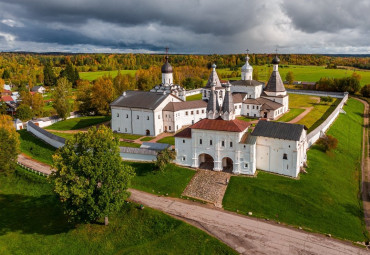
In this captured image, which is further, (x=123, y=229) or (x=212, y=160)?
(x=212, y=160)

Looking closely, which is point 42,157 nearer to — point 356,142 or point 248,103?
point 248,103

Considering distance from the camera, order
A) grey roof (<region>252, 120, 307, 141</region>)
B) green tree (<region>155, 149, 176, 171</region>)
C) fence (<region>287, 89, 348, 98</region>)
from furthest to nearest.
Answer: fence (<region>287, 89, 348, 98</region>)
green tree (<region>155, 149, 176, 171</region>)
grey roof (<region>252, 120, 307, 141</region>)

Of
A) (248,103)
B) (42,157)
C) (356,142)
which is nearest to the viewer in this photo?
(42,157)

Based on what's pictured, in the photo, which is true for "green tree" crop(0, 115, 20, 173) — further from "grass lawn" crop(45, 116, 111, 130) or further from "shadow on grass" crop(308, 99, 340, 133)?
"shadow on grass" crop(308, 99, 340, 133)

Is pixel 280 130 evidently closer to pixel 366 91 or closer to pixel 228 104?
pixel 228 104

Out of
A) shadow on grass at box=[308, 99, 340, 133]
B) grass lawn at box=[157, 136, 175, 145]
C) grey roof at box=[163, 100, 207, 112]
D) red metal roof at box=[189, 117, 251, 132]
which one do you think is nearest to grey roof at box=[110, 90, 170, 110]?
grey roof at box=[163, 100, 207, 112]

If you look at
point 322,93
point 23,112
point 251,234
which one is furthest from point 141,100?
point 322,93

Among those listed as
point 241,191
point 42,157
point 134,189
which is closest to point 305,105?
point 241,191

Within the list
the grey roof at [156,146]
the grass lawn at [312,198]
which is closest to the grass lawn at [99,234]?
the grass lawn at [312,198]
